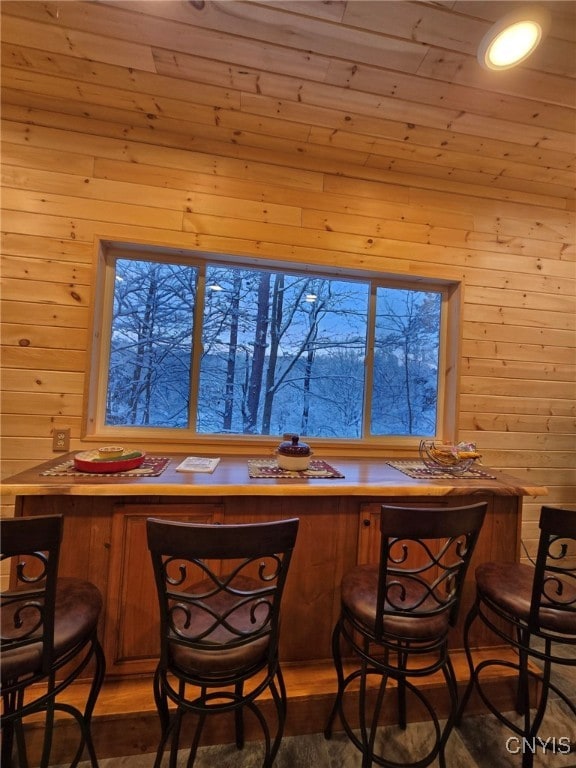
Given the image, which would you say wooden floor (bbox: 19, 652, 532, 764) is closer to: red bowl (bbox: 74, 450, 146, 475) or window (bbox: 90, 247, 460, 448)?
red bowl (bbox: 74, 450, 146, 475)

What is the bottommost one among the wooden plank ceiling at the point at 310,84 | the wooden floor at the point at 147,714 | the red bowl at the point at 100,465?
the wooden floor at the point at 147,714

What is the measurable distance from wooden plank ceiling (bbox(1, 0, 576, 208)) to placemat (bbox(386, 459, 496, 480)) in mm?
1868

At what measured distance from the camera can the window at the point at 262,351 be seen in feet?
7.00

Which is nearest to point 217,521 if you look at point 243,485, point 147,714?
point 243,485

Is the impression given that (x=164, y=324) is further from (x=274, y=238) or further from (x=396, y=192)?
(x=396, y=192)

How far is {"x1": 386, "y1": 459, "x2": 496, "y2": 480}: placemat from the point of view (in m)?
1.69

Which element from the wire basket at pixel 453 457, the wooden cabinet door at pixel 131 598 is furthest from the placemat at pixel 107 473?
the wire basket at pixel 453 457

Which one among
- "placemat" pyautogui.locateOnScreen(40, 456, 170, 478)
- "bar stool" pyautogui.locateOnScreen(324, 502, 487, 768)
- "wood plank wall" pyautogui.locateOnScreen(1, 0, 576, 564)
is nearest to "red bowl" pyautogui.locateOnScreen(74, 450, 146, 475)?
"placemat" pyautogui.locateOnScreen(40, 456, 170, 478)

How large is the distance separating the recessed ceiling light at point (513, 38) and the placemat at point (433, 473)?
1875mm

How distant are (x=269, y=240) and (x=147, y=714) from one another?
2.36 m

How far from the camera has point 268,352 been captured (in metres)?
2.28

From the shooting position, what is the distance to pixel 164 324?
2.17 metres

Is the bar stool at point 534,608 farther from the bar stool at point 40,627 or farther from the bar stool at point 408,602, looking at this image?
the bar stool at point 40,627

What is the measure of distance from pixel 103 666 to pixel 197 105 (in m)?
2.60
